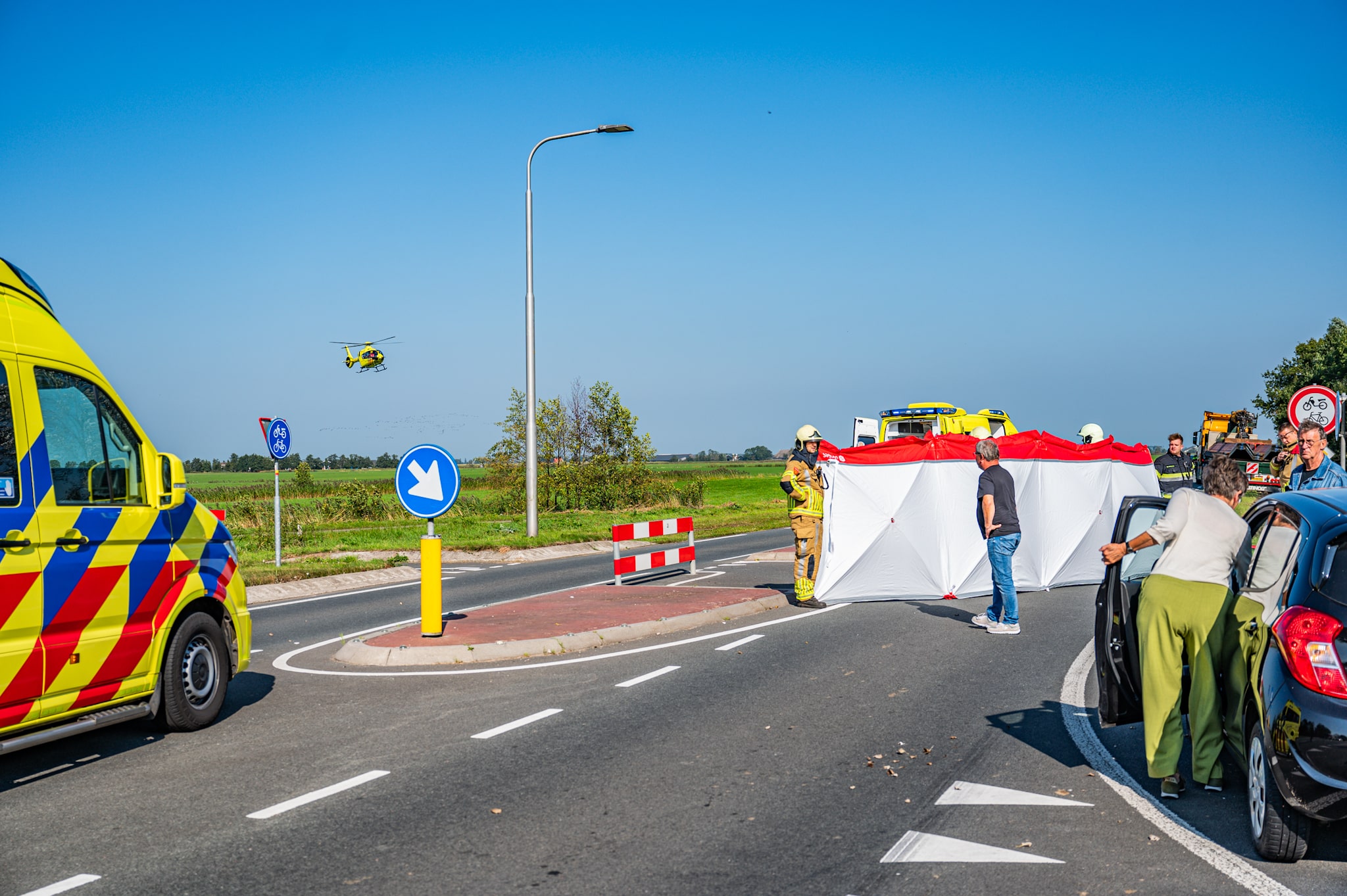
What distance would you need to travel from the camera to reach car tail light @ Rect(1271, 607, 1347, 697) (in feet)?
14.5

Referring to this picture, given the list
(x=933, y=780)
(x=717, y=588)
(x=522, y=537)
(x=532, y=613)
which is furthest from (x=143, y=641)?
(x=522, y=537)

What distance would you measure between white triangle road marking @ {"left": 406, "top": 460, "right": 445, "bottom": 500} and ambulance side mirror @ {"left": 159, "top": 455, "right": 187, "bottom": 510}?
365 cm

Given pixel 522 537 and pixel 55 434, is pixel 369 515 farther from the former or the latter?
pixel 55 434

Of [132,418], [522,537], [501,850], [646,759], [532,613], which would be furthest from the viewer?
[522,537]

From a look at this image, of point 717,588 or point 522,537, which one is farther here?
point 522,537

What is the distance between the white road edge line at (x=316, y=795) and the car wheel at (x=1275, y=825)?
4380mm

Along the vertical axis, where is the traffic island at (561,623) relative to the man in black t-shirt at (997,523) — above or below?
below

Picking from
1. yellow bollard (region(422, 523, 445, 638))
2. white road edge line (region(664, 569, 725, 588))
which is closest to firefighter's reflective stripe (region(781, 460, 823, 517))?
white road edge line (region(664, 569, 725, 588))

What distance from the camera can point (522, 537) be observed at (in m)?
25.2

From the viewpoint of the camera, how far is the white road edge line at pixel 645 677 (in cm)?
874

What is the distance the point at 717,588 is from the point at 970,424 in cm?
1076

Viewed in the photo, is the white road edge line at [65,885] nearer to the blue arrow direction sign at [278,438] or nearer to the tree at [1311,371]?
the blue arrow direction sign at [278,438]

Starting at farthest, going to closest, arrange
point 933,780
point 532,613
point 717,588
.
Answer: point 717,588 → point 532,613 → point 933,780

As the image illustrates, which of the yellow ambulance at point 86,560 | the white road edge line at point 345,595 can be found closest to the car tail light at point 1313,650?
the yellow ambulance at point 86,560
